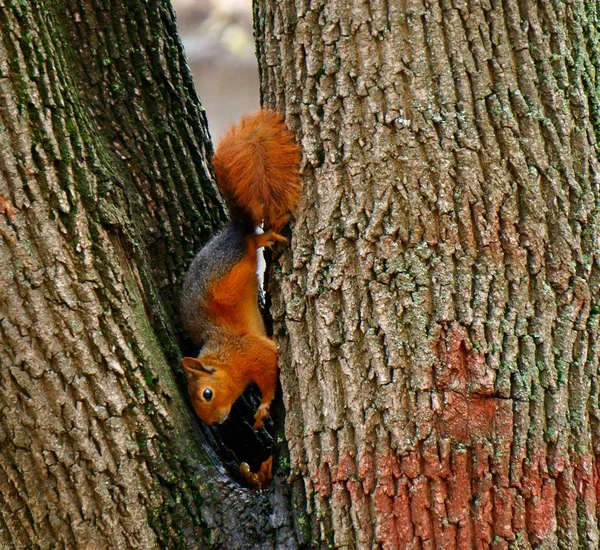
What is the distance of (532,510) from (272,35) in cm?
145

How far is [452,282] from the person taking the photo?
2156 millimetres

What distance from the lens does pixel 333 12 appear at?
226cm

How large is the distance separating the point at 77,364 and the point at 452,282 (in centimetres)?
98

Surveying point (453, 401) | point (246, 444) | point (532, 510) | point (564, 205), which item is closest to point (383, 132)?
point (564, 205)

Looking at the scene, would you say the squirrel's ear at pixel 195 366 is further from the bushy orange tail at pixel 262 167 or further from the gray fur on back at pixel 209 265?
the bushy orange tail at pixel 262 167

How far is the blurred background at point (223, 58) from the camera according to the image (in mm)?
10883

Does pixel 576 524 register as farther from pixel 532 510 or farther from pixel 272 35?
pixel 272 35

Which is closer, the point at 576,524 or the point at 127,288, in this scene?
the point at 576,524

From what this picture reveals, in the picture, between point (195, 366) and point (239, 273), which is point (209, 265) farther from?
point (195, 366)

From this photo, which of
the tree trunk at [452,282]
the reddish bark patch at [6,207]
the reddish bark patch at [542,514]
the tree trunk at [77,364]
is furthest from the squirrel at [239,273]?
the reddish bark patch at [542,514]

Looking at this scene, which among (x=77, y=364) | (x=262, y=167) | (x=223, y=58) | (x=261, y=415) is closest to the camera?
(x=77, y=364)

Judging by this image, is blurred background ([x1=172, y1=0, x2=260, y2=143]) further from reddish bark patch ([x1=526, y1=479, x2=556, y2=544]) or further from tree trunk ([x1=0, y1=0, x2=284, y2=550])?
reddish bark patch ([x1=526, y1=479, x2=556, y2=544])

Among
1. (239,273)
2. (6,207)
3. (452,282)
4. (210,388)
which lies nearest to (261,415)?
(210,388)

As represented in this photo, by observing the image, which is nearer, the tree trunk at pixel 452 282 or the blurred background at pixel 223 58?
the tree trunk at pixel 452 282
